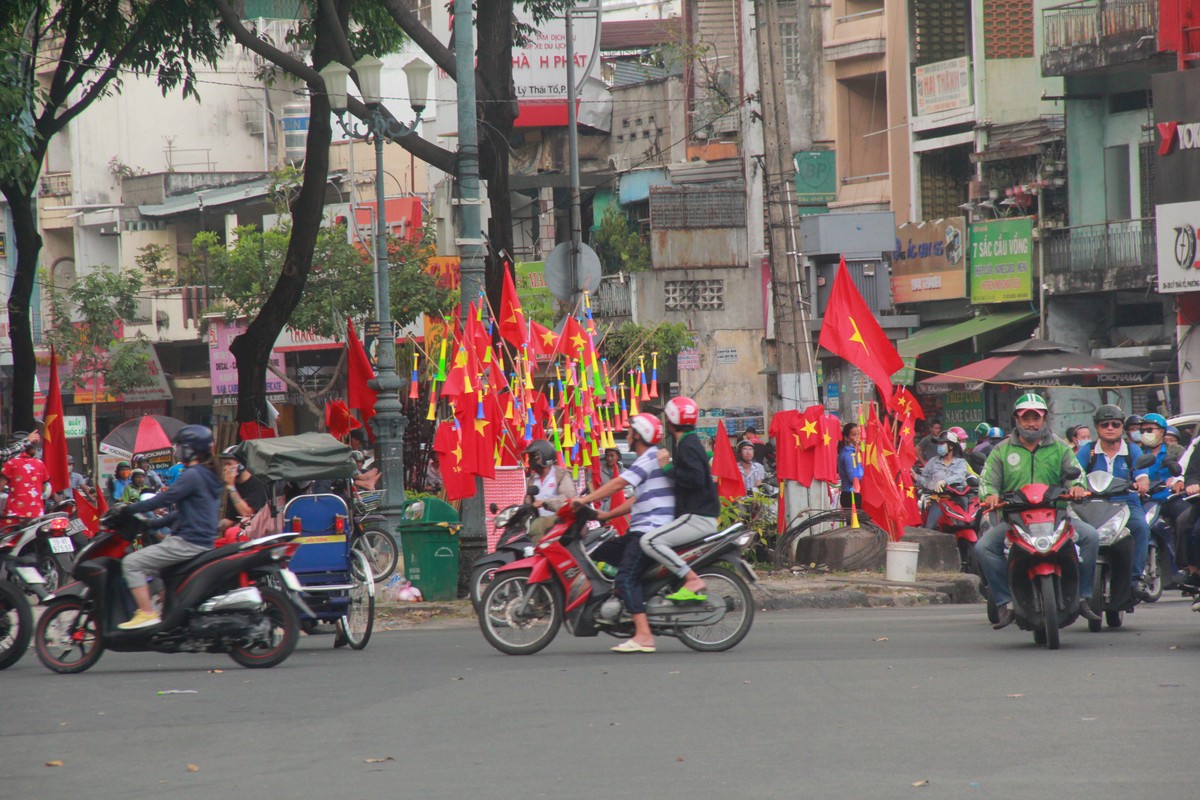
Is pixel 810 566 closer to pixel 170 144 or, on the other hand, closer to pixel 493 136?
pixel 493 136

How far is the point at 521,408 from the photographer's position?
16.2 m

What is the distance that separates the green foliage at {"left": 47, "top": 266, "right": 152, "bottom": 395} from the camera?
4600cm

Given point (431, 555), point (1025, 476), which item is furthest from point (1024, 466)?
point (431, 555)

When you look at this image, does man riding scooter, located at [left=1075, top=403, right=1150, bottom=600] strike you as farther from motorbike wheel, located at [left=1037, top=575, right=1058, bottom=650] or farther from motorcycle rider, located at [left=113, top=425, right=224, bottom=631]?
motorcycle rider, located at [left=113, top=425, right=224, bottom=631]

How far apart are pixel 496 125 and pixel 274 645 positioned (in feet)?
25.6

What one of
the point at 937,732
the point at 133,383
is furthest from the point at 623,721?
the point at 133,383

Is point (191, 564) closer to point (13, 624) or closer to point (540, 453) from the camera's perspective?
point (13, 624)

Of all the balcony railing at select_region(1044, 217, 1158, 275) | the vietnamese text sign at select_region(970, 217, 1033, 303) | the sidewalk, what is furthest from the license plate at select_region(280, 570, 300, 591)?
the vietnamese text sign at select_region(970, 217, 1033, 303)

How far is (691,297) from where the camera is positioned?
41625 millimetres

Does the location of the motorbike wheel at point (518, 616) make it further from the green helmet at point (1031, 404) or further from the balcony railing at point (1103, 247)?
the balcony railing at point (1103, 247)

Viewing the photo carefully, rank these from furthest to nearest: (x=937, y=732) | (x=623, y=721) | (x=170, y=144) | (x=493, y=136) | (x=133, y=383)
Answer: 1. (x=170, y=144)
2. (x=133, y=383)
3. (x=493, y=136)
4. (x=623, y=721)
5. (x=937, y=732)

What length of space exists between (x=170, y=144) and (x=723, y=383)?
69.8 ft

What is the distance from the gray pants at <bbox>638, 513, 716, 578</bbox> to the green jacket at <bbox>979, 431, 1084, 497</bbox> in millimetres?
1878

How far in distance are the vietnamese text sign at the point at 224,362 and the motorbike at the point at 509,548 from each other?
34232 millimetres
